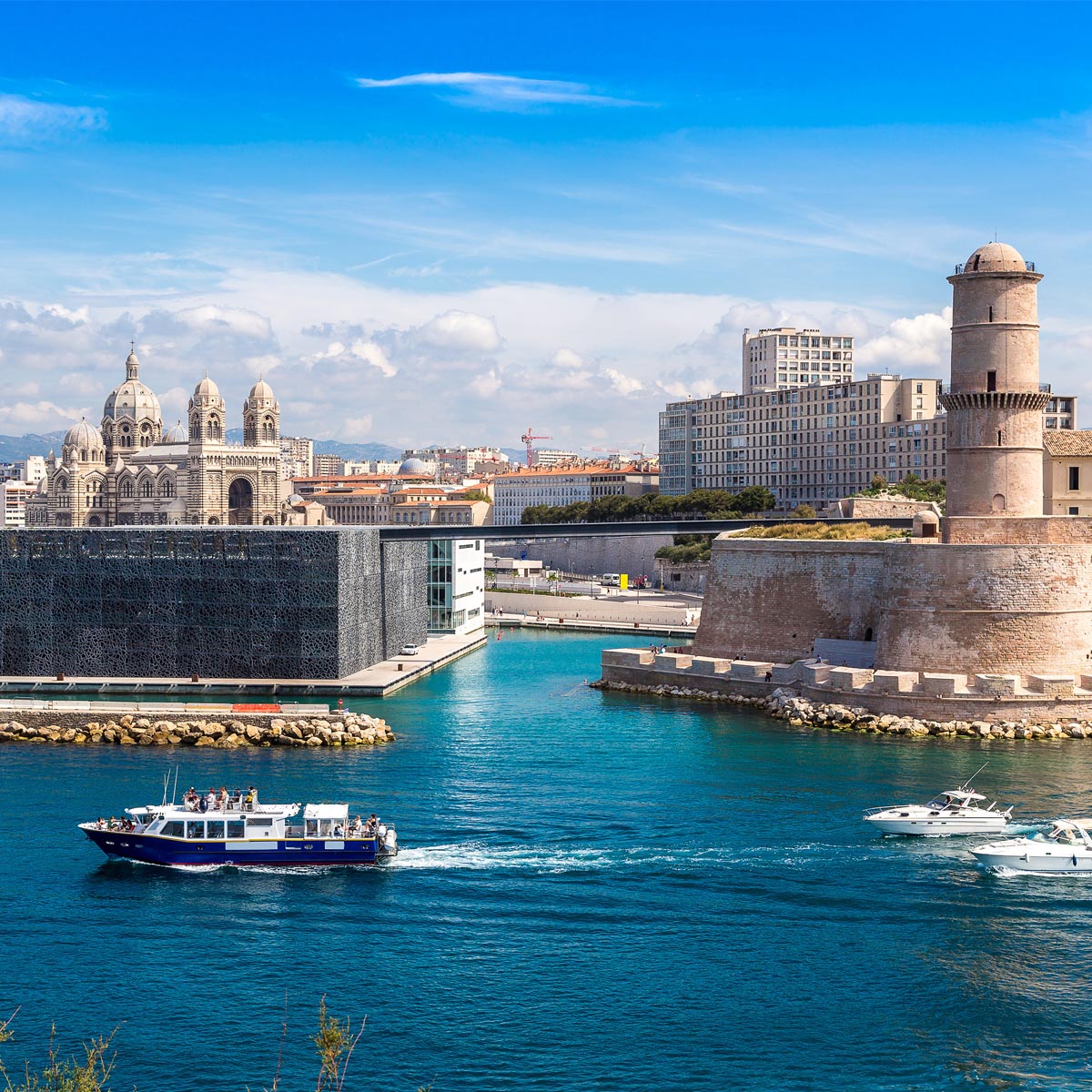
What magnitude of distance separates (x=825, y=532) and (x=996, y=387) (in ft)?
39.8

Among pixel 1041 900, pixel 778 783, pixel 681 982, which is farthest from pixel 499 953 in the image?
pixel 778 783

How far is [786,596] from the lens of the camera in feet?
186

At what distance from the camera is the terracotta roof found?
190ft

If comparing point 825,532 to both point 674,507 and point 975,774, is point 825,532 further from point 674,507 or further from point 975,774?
point 674,507

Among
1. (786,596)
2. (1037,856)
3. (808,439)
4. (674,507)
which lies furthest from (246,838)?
(808,439)

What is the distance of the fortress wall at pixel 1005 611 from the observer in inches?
1870

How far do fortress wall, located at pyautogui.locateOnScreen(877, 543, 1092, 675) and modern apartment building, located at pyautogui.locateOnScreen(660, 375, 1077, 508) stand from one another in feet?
228

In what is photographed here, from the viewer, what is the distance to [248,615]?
55938mm

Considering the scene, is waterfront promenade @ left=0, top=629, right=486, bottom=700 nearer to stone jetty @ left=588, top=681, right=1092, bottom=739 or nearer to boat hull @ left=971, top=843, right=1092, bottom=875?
stone jetty @ left=588, top=681, right=1092, bottom=739

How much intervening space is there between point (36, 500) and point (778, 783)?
494ft

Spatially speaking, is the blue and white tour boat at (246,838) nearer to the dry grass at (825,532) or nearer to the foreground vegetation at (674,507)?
the dry grass at (825,532)

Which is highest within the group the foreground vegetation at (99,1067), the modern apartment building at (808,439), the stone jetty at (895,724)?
the modern apartment building at (808,439)

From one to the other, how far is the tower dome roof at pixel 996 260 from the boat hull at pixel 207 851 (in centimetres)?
2986

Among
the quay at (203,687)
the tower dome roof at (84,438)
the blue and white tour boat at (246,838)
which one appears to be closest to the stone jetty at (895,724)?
the quay at (203,687)
